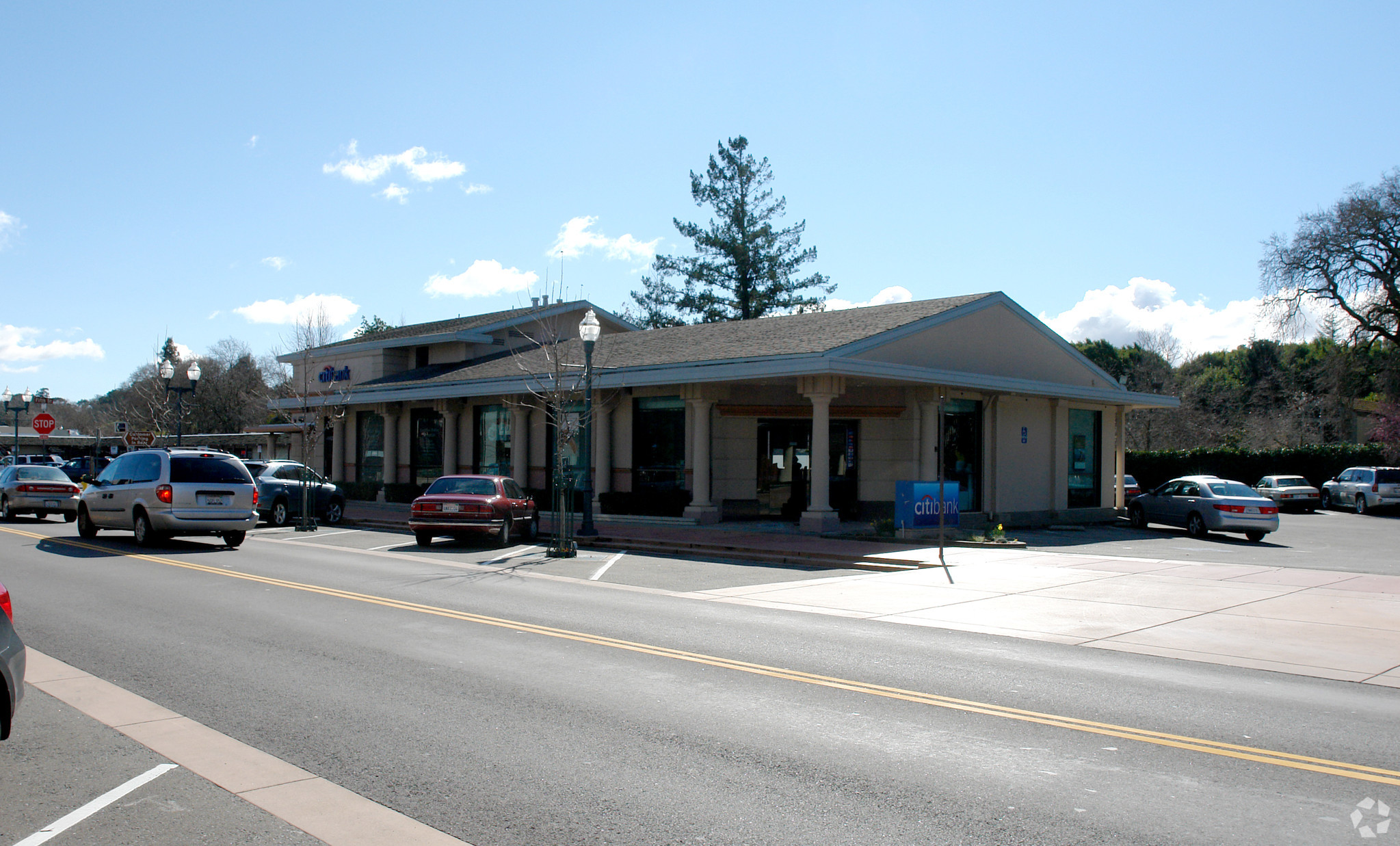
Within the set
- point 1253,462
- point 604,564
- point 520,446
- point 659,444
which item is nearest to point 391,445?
point 520,446

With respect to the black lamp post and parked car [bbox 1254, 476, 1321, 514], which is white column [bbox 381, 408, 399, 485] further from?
parked car [bbox 1254, 476, 1321, 514]

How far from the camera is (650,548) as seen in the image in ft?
68.3

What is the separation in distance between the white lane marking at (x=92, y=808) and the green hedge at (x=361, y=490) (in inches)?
1215

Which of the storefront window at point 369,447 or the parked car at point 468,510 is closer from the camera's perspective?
the parked car at point 468,510

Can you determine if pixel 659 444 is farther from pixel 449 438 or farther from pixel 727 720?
pixel 727 720

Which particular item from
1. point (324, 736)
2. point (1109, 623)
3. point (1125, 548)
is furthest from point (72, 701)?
point (1125, 548)

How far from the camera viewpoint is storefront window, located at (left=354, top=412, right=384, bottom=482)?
35969mm

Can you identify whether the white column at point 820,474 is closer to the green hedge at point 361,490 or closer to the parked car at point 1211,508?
the parked car at point 1211,508

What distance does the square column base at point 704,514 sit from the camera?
24.7 m

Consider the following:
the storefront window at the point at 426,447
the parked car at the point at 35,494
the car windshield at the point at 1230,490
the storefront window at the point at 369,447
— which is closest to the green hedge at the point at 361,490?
the storefront window at the point at 369,447

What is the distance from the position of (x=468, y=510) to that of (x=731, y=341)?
954cm

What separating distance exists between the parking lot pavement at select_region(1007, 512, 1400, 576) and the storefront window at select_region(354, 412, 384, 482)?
22248 mm

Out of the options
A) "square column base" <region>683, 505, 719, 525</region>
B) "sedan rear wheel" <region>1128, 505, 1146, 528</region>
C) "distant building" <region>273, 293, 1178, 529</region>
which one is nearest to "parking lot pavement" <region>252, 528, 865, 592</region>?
"square column base" <region>683, 505, 719, 525</region>

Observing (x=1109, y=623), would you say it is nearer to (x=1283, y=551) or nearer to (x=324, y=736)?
(x=324, y=736)
